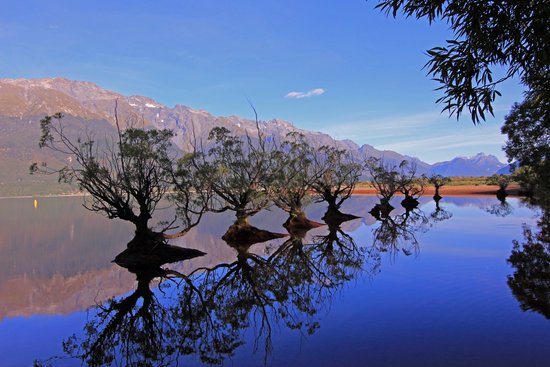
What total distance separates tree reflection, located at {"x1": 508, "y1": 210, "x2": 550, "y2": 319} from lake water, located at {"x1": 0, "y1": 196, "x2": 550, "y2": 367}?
0.44 meters

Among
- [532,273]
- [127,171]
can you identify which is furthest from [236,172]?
[532,273]

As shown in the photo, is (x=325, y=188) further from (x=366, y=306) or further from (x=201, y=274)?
(x=366, y=306)

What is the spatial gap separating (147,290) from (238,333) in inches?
319

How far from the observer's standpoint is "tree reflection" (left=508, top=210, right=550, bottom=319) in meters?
13.1

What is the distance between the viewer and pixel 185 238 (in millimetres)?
39438

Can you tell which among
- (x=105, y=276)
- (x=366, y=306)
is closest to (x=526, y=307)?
(x=366, y=306)

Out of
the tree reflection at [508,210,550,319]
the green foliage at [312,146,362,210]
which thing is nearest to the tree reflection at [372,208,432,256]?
the tree reflection at [508,210,550,319]

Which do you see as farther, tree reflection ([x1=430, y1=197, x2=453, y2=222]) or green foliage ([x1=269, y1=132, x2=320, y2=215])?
tree reflection ([x1=430, y1=197, x2=453, y2=222])

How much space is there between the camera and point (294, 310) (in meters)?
14.0

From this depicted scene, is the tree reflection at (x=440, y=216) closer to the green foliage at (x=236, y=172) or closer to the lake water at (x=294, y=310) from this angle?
the lake water at (x=294, y=310)

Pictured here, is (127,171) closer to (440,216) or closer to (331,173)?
(331,173)

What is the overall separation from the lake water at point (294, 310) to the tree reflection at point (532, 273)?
0.44 m

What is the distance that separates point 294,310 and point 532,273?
1061 cm

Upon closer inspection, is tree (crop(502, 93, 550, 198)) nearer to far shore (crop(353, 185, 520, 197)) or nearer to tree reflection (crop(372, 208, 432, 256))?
tree reflection (crop(372, 208, 432, 256))
